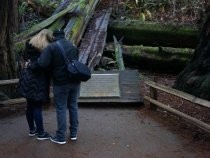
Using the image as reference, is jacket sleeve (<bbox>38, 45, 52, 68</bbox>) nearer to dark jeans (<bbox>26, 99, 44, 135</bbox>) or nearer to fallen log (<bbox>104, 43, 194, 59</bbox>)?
dark jeans (<bbox>26, 99, 44, 135</bbox>)

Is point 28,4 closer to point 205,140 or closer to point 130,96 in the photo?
point 130,96

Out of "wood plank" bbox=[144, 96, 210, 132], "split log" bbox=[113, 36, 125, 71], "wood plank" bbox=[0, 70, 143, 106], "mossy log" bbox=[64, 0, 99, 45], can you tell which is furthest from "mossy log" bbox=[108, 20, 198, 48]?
"wood plank" bbox=[144, 96, 210, 132]

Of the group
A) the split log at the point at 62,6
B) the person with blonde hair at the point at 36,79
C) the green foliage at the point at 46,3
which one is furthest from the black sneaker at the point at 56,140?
the green foliage at the point at 46,3

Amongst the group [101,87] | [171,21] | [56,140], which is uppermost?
[171,21]

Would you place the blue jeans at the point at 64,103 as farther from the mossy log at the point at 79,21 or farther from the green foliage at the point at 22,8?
the green foliage at the point at 22,8

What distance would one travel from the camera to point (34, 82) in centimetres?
743

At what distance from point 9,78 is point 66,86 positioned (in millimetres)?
3561

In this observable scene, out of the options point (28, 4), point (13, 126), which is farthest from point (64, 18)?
point (13, 126)

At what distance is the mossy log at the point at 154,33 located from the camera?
48.8 feet

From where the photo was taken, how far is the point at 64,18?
15281 mm

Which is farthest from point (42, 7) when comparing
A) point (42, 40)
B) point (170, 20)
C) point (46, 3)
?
point (42, 40)

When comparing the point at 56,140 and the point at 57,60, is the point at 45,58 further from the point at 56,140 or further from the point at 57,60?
the point at 56,140

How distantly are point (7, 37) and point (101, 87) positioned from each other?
253 centimetres

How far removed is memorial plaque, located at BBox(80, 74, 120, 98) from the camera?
10.7 m
